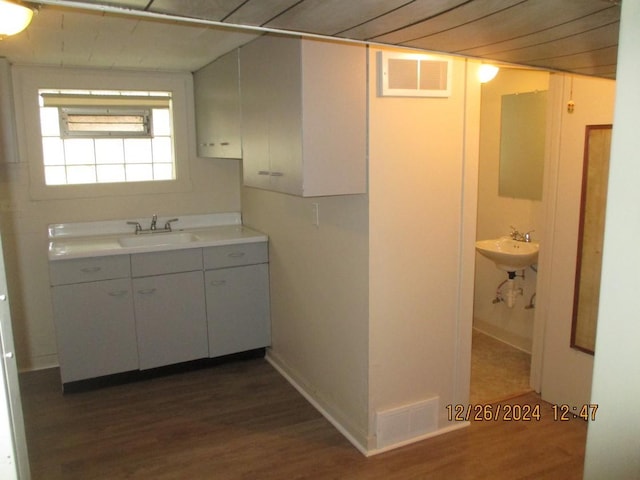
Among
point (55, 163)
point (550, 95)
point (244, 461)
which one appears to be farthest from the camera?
point (55, 163)

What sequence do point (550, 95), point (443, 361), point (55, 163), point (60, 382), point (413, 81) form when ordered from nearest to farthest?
1. point (413, 81)
2. point (443, 361)
3. point (550, 95)
4. point (60, 382)
5. point (55, 163)

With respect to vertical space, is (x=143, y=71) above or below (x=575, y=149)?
above

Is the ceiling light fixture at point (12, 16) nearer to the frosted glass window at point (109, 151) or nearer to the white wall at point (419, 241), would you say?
the white wall at point (419, 241)

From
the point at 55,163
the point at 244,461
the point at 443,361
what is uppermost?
the point at 55,163

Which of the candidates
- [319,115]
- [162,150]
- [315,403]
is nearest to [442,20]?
[319,115]

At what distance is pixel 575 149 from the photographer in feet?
9.81

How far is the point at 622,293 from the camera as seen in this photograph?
859 mm

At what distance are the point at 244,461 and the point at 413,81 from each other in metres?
2.05

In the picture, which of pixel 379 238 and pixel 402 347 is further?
pixel 402 347

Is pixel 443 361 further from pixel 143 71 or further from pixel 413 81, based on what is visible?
pixel 143 71

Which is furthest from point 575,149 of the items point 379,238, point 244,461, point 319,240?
point 244,461

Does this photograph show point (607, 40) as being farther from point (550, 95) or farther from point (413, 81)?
point (550, 95)

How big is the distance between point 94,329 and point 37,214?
39.3 inches
